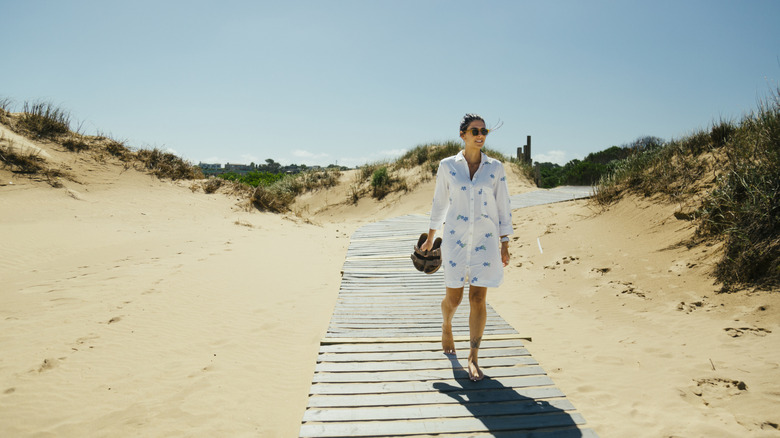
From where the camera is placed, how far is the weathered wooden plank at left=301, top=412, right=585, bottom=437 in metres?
2.65

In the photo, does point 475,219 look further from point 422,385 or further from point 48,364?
point 48,364

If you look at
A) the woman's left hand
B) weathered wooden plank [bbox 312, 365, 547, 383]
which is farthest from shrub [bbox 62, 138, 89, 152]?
the woman's left hand

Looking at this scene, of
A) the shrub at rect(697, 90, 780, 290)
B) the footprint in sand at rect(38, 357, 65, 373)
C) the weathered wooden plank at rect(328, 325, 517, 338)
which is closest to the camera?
the footprint in sand at rect(38, 357, 65, 373)

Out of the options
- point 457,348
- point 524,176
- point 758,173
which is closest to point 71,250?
point 457,348

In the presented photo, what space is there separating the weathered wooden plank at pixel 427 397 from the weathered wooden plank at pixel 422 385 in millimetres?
50

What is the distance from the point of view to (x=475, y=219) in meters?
3.08

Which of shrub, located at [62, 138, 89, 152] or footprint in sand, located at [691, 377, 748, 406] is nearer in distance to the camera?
footprint in sand, located at [691, 377, 748, 406]

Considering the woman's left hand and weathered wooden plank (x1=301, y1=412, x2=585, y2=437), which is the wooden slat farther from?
the woman's left hand

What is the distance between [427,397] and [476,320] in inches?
26.9

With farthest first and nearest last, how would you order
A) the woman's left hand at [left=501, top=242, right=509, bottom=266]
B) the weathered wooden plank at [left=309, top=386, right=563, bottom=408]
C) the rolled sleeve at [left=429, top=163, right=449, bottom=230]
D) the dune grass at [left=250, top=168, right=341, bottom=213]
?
the dune grass at [left=250, top=168, right=341, bottom=213], the rolled sleeve at [left=429, top=163, right=449, bottom=230], the woman's left hand at [left=501, top=242, right=509, bottom=266], the weathered wooden plank at [left=309, top=386, right=563, bottom=408]

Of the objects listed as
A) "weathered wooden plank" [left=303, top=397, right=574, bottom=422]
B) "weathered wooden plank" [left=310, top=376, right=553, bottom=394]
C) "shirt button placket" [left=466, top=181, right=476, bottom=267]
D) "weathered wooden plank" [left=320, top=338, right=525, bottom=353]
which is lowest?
"weathered wooden plank" [left=303, top=397, right=574, bottom=422]

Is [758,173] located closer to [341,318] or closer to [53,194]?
[341,318]

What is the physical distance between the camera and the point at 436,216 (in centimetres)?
330

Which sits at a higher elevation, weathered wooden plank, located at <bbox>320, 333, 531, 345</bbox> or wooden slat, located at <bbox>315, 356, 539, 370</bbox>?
weathered wooden plank, located at <bbox>320, 333, 531, 345</bbox>
